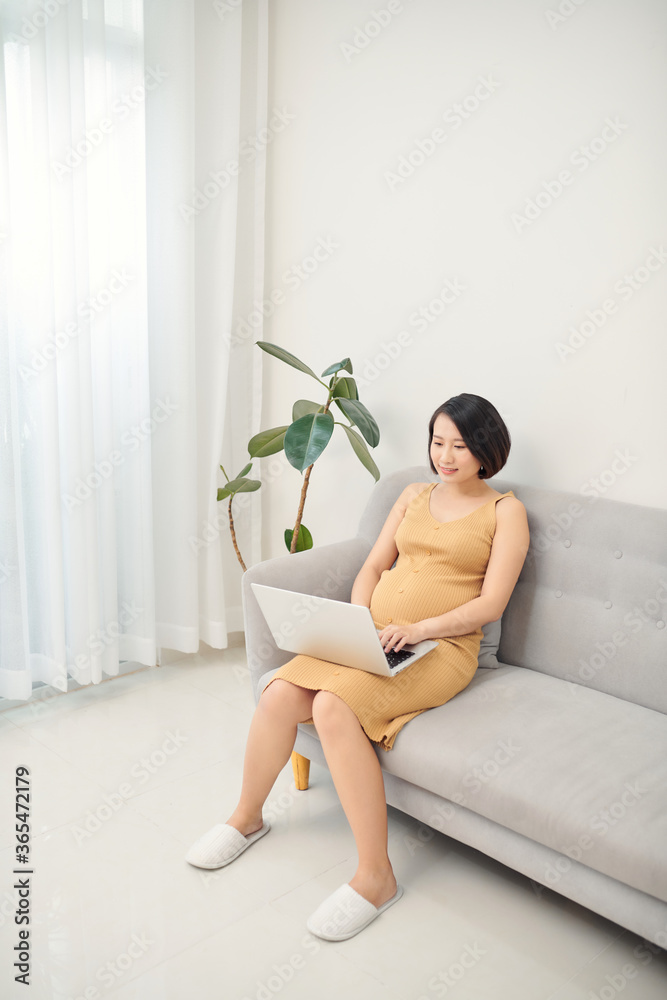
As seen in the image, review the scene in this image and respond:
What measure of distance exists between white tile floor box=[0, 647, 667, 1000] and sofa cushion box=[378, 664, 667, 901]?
229 millimetres

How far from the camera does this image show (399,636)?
6.60 feet

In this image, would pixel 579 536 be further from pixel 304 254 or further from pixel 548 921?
pixel 304 254

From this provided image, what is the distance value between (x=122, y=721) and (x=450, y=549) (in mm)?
1326

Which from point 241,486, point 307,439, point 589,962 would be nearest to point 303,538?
point 241,486

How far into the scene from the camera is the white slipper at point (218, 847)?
6.44 ft

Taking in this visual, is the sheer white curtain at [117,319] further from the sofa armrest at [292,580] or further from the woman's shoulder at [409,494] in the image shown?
the woman's shoulder at [409,494]

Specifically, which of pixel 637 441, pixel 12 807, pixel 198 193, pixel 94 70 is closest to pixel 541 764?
pixel 637 441

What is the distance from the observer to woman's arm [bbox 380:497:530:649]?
80.0 inches

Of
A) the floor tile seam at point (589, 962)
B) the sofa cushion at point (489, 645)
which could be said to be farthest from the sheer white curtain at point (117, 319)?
the floor tile seam at point (589, 962)

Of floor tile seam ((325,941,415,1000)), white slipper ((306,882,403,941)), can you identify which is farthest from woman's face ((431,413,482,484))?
floor tile seam ((325,941,415,1000))

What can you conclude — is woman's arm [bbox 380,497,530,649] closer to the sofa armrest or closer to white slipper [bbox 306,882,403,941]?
the sofa armrest

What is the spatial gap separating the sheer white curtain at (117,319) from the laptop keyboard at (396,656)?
131cm

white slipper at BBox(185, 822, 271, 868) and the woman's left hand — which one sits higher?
the woman's left hand

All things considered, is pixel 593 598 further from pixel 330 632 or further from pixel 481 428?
pixel 330 632
